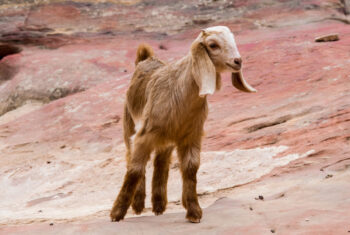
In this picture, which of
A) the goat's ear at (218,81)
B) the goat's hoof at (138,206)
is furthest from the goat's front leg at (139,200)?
the goat's ear at (218,81)

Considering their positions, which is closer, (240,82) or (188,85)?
(188,85)

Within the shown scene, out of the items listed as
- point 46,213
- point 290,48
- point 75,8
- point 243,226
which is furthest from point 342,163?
point 75,8

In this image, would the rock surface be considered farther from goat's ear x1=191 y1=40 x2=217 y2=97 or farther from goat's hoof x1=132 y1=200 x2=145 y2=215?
goat's ear x1=191 y1=40 x2=217 y2=97

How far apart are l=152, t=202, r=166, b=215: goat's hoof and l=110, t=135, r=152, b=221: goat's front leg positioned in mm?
652

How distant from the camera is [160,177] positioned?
614 centimetres

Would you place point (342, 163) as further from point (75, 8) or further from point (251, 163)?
point (75, 8)

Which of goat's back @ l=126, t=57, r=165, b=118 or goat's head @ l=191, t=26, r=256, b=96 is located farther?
goat's back @ l=126, t=57, r=165, b=118

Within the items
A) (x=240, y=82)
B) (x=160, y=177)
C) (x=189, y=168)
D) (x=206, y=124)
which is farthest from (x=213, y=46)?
(x=206, y=124)

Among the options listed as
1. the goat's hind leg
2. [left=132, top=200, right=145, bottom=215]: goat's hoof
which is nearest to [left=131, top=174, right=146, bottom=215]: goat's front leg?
[left=132, top=200, right=145, bottom=215]: goat's hoof

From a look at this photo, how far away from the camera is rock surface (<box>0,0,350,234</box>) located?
213 inches

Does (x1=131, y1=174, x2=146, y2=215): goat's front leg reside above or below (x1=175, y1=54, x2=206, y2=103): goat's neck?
below

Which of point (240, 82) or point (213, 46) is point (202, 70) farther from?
point (240, 82)

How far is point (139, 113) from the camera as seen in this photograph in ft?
19.9

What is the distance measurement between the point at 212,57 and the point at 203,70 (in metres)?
0.20
